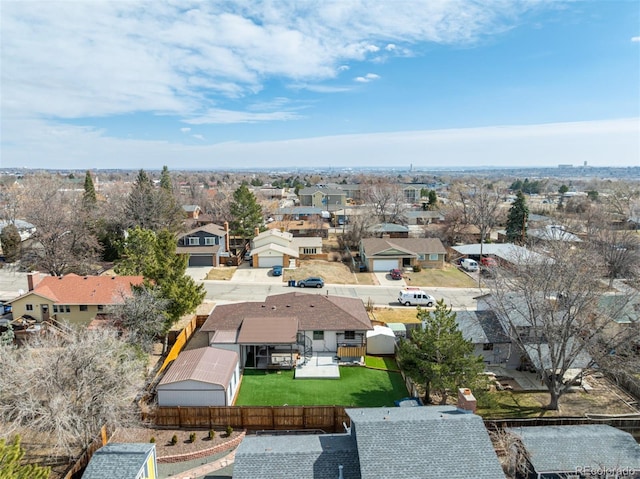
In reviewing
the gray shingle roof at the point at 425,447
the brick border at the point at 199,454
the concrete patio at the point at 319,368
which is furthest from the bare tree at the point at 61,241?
the gray shingle roof at the point at 425,447

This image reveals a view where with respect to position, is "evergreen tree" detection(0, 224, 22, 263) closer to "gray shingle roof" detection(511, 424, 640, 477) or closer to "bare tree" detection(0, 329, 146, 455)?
"bare tree" detection(0, 329, 146, 455)

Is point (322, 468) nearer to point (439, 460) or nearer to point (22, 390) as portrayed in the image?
point (439, 460)


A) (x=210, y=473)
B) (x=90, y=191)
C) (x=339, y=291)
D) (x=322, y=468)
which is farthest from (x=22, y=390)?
(x=90, y=191)

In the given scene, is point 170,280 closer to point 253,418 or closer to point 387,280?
point 253,418

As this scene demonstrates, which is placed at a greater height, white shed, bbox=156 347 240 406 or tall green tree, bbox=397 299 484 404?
tall green tree, bbox=397 299 484 404

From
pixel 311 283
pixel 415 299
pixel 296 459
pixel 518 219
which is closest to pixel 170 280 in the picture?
pixel 296 459

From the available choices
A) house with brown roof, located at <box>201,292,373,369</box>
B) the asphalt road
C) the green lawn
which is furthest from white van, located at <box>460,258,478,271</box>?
the green lawn

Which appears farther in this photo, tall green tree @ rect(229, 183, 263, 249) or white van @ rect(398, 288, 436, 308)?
tall green tree @ rect(229, 183, 263, 249)
